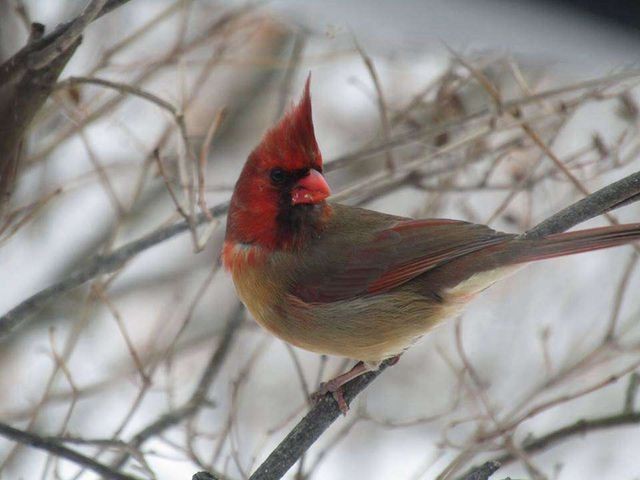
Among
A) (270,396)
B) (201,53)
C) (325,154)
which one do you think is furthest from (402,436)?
(201,53)

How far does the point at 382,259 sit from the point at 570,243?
79 cm

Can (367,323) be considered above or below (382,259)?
below

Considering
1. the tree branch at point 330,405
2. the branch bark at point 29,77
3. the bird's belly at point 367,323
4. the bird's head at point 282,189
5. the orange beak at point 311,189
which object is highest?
the branch bark at point 29,77

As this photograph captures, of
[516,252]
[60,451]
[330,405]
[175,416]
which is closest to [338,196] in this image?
[516,252]

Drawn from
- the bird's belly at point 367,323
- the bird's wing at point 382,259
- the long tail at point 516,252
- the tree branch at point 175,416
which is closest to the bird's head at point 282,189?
the bird's wing at point 382,259

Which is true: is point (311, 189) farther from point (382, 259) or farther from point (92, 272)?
point (92, 272)

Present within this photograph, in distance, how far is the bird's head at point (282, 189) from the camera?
9.82 feet

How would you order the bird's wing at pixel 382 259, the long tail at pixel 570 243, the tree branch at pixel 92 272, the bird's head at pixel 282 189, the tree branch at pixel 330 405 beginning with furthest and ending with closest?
the bird's wing at pixel 382 259 < the bird's head at pixel 282 189 < the tree branch at pixel 92 272 < the long tail at pixel 570 243 < the tree branch at pixel 330 405

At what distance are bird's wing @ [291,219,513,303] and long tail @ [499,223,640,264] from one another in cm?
23

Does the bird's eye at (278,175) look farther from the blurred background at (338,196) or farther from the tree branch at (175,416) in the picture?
the tree branch at (175,416)

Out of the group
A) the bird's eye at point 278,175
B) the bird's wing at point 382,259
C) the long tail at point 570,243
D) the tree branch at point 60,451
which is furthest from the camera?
the bird's wing at point 382,259

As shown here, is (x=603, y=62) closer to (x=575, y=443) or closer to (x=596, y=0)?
(x=596, y=0)

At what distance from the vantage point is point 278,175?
312 cm

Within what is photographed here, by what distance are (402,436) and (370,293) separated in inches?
133
